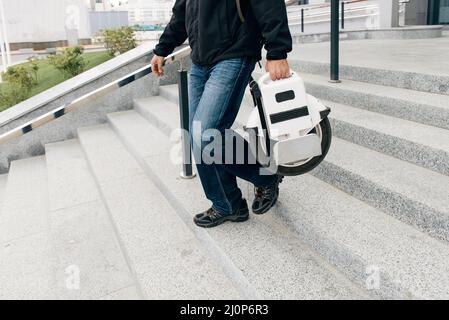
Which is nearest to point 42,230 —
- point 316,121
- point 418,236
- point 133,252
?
point 133,252

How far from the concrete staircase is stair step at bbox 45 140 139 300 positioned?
0.01m

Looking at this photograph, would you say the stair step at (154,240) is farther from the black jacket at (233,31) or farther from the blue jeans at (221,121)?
the black jacket at (233,31)

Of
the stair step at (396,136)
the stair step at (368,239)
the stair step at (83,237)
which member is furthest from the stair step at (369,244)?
the stair step at (83,237)

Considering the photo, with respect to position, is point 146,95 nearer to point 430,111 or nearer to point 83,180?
point 83,180

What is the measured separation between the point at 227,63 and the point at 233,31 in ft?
0.54

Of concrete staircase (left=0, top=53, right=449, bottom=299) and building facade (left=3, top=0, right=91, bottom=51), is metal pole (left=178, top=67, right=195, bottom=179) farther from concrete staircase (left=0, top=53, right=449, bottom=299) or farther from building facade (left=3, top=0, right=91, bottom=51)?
building facade (left=3, top=0, right=91, bottom=51)

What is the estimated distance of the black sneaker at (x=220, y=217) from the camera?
243cm

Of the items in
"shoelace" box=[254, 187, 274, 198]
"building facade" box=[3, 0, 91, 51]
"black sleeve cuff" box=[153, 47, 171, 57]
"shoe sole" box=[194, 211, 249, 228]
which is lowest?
"shoe sole" box=[194, 211, 249, 228]

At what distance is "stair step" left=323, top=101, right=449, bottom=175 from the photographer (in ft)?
7.66

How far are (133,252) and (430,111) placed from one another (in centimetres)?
211

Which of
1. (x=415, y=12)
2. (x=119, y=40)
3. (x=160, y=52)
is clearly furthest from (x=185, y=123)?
(x=119, y=40)

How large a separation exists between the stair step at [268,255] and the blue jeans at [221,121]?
19cm

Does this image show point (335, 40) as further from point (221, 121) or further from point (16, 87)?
point (16, 87)

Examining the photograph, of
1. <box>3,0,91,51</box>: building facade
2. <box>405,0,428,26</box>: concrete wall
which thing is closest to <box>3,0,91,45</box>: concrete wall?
<box>3,0,91,51</box>: building facade
